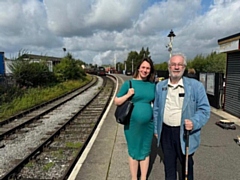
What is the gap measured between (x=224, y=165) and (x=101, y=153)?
8.20 feet

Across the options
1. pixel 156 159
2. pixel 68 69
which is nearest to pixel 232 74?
pixel 156 159

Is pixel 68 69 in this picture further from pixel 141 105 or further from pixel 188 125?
pixel 188 125

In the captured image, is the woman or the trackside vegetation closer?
the woman

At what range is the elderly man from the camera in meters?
2.79

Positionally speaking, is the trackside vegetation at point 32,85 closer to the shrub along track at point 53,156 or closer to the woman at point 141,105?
the shrub along track at point 53,156

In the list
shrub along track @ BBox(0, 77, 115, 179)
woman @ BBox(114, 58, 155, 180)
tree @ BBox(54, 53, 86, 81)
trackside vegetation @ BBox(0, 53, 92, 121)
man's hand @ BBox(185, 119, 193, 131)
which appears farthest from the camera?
tree @ BBox(54, 53, 86, 81)

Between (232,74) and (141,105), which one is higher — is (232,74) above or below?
above

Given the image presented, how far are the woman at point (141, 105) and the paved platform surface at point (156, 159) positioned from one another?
3.04 feet

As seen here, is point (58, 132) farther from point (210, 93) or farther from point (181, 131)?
point (210, 93)

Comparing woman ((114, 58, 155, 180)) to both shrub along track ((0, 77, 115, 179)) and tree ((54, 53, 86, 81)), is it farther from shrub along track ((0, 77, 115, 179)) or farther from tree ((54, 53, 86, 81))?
tree ((54, 53, 86, 81))

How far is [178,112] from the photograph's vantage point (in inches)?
113

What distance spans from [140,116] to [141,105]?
148 mm

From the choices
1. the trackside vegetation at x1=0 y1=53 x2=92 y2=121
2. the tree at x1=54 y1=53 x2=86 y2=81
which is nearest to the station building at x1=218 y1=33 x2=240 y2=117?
the trackside vegetation at x1=0 y1=53 x2=92 y2=121

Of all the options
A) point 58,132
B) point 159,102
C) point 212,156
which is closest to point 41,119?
point 58,132
